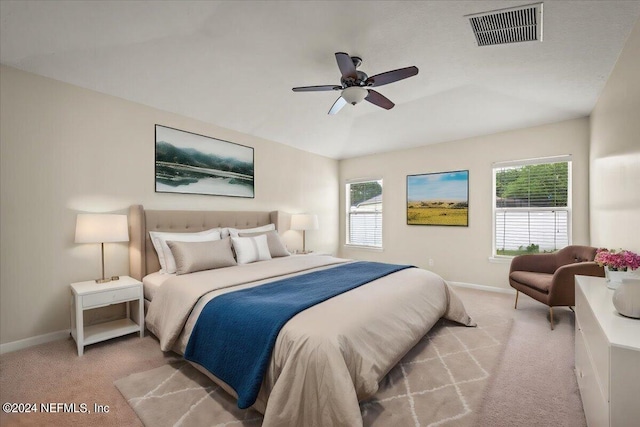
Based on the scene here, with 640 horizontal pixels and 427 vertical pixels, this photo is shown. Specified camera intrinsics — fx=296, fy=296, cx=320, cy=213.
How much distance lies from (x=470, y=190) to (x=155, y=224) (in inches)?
181

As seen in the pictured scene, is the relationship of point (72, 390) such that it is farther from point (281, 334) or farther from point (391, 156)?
point (391, 156)

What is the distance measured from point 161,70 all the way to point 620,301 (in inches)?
155

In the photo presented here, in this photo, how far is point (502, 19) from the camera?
7.45 ft

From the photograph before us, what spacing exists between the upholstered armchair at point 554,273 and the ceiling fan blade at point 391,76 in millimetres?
2510

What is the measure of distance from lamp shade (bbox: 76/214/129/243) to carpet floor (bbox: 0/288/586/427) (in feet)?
3.24

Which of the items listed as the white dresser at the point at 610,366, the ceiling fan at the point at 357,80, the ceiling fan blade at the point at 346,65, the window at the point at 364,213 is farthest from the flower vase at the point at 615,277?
the window at the point at 364,213

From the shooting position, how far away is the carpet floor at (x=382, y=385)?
1.78 meters

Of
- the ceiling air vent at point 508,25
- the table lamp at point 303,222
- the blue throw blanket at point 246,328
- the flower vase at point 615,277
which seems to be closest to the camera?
the blue throw blanket at point 246,328

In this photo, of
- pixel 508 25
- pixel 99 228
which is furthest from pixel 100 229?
pixel 508 25

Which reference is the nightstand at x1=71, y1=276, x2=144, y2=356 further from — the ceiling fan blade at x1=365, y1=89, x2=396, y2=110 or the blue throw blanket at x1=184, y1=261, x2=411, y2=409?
the ceiling fan blade at x1=365, y1=89, x2=396, y2=110

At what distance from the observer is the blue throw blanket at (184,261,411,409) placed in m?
1.69

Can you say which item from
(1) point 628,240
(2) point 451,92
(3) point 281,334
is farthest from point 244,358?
(2) point 451,92

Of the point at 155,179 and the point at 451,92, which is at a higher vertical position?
the point at 451,92

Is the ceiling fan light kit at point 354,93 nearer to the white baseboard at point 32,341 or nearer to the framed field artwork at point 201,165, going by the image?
the framed field artwork at point 201,165
